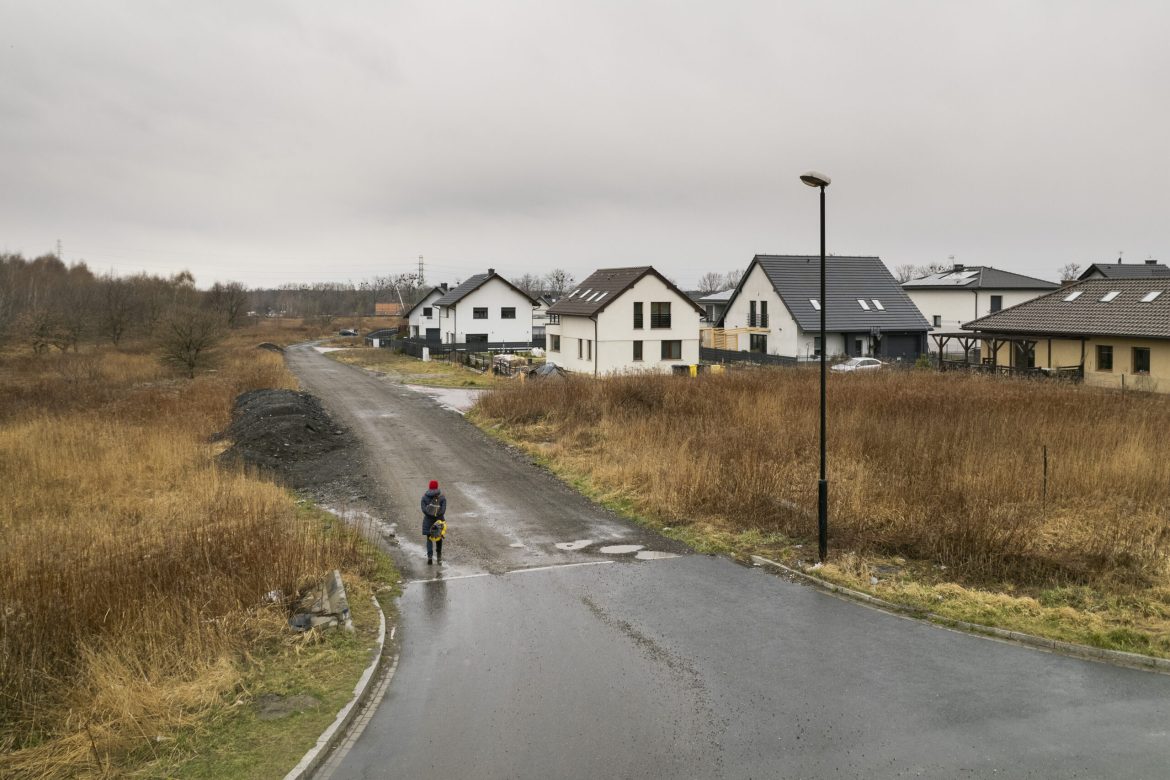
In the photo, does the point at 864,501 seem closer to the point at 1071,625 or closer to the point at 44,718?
the point at 1071,625

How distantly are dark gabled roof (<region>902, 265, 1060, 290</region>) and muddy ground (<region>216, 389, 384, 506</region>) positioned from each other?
1965 inches

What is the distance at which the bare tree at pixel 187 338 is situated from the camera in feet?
141

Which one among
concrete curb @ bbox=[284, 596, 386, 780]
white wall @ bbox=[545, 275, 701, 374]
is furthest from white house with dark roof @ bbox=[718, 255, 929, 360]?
concrete curb @ bbox=[284, 596, 386, 780]

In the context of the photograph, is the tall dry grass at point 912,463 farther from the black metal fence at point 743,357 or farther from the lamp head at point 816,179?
the black metal fence at point 743,357

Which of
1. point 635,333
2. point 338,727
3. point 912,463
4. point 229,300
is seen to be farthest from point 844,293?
point 229,300

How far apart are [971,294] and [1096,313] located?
25.4m

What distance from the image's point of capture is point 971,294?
197ft

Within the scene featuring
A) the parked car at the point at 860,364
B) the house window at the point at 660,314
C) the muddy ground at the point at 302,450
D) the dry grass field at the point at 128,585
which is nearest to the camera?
the dry grass field at the point at 128,585

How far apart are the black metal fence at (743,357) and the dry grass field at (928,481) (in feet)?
63.0

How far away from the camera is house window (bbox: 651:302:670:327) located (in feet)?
146

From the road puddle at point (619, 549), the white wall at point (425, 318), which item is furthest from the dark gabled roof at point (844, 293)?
the road puddle at point (619, 549)

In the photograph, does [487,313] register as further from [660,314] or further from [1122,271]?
[1122,271]

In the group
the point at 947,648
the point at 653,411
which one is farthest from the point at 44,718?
the point at 653,411

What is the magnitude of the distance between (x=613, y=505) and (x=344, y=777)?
1032 cm
